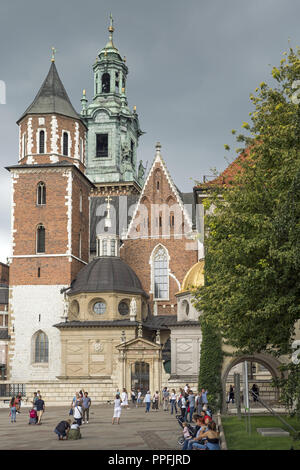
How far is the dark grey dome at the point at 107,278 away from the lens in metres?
52.5

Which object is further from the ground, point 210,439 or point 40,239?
point 40,239

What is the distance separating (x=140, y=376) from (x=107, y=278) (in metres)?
8.96

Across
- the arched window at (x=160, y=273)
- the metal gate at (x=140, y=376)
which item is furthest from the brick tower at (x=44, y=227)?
the metal gate at (x=140, y=376)

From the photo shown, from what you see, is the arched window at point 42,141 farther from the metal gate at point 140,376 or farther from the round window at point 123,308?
the metal gate at point 140,376

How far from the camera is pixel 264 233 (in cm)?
2070

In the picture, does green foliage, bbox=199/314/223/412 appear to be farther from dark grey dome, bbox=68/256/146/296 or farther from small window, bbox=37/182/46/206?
small window, bbox=37/182/46/206

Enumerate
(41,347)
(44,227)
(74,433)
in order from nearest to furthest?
(74,433), (41,347), (44,227)

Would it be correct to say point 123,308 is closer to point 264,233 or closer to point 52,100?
point 52,100

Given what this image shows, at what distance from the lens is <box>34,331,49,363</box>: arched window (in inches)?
2056

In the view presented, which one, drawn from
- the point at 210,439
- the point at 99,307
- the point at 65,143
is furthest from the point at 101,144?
the point at 210,439

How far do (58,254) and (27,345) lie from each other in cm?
743

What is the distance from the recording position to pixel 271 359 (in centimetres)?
3578

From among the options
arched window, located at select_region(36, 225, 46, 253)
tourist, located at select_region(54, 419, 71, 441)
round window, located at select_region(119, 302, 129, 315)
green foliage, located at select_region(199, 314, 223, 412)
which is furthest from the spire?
tourist, located at select_region(54, 419, 71, 441)
